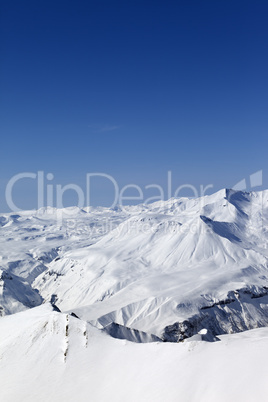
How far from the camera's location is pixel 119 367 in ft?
167

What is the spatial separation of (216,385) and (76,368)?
22.7m

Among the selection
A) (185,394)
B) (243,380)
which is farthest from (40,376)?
(243,380)

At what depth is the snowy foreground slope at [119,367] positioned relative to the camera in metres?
42.2

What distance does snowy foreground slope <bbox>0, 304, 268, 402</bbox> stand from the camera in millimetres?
42156

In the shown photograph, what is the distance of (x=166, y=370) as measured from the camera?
47.7 metres

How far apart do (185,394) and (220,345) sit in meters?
10.3

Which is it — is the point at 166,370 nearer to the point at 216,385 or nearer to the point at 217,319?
the point at 216,385

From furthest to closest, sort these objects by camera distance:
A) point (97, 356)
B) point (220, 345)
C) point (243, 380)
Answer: point (97, 356)
point (220, 345)
point (243, 380)

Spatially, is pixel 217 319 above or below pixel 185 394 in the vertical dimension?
below

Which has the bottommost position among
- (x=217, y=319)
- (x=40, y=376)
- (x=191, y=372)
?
(x=217, y=319)

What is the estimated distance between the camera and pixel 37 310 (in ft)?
260

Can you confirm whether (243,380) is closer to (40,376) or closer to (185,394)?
(185,394)

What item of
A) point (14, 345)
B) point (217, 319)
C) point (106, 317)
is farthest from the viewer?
point (217, 319)

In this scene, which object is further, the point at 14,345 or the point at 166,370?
the point at 14,345
